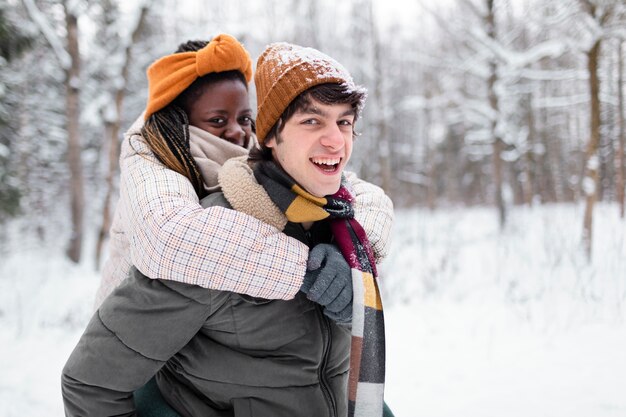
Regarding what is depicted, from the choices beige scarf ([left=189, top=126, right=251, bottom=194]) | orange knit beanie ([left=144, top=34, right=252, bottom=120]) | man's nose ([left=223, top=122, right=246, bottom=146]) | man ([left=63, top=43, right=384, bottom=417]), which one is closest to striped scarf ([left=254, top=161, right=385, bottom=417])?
man ([left=63, top=43, right=384, bottom=417])

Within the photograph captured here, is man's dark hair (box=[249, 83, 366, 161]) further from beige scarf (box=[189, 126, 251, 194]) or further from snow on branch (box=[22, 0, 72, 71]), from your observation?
snow on branch (box=[22, 0, 72, 71])

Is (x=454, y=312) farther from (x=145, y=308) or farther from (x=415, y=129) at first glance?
(x=415, y=129)

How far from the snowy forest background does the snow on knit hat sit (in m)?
2.23

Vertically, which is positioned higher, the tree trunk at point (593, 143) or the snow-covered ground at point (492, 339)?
the tree trunk at point (593, 143)

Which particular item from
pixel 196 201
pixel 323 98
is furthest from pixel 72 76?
pixel 323 98

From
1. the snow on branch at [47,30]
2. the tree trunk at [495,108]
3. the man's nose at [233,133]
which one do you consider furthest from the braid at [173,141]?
the tree trunk at [495,108]

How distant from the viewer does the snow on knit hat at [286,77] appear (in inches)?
50.3

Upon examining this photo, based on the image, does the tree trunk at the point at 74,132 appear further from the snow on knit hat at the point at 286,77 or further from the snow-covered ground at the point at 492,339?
the snow on knit hat at the point at 286,77

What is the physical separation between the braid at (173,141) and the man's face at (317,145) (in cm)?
35

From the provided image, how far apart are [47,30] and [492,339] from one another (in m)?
9.01

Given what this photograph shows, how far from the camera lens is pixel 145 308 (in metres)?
1.18

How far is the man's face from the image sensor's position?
130 centimetres

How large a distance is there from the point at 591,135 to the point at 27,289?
8.98 meters

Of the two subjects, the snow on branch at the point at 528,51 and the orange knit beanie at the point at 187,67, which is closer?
the orange knit beanie at the point at 187,67
